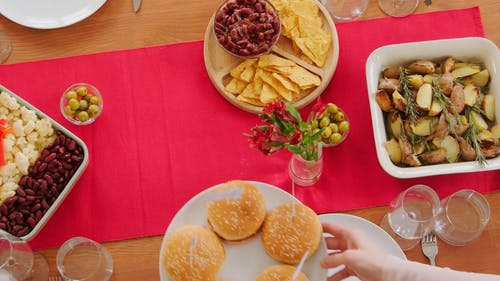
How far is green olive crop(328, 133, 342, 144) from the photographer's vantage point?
4.84 feet

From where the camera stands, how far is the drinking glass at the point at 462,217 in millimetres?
1466

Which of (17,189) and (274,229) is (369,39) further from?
(17,189)

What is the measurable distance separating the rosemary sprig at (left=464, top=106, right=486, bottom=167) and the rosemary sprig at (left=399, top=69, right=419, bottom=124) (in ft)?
0.46

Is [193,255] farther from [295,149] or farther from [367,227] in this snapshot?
[367,227]

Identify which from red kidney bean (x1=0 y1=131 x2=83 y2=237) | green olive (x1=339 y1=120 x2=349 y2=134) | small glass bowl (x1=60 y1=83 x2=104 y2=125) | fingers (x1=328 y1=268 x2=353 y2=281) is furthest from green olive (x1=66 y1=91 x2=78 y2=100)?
fingers (x1=328 y1=268 x2=353 y2=281)

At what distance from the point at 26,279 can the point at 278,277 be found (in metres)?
0.73

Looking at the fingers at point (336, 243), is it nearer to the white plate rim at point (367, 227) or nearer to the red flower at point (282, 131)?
the white plate rim at point (367, 227)

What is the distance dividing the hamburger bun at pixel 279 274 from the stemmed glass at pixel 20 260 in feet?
2.12

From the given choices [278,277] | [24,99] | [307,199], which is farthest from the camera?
[24,99]

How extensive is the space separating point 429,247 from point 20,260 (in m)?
1.10

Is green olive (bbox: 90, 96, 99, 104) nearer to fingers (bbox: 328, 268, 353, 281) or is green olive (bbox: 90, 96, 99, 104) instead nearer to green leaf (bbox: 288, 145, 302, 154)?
green leaf (bbox: 288, 145, 302, 154)

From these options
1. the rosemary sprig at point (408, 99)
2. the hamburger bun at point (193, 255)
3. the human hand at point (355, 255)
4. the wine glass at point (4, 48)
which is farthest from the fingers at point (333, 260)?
the wine glass at point (4, 48)

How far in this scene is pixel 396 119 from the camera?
146 cm

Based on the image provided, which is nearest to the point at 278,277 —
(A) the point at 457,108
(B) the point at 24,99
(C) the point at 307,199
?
(C) the point at 307,199
